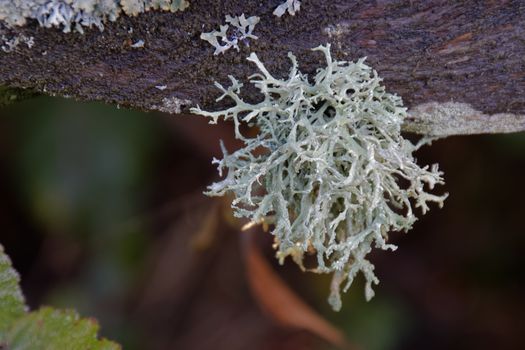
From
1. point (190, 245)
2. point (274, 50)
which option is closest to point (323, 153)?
point (274, 50)

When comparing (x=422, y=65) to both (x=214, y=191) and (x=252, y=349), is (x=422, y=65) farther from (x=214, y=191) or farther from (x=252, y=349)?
(x=252, y=349)

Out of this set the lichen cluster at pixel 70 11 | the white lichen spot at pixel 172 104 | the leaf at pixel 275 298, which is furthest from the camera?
the leaf at pixel 275 298

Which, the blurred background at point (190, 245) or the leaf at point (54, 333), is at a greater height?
the blurred background at point (190, 245)

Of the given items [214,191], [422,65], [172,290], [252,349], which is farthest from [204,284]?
[422,65]

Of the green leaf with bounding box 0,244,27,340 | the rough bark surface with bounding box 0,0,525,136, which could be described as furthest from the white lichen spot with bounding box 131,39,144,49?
the green leaf with bounding box 0,244,27,340

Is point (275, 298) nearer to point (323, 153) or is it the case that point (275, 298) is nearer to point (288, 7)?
point (323, 153)

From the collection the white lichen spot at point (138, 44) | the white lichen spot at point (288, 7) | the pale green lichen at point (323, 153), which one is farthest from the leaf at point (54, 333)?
the white lichen spot at point (288, 7)

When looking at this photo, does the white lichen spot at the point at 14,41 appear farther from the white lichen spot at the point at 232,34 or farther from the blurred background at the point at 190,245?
the blurred background at the point at 190,245
